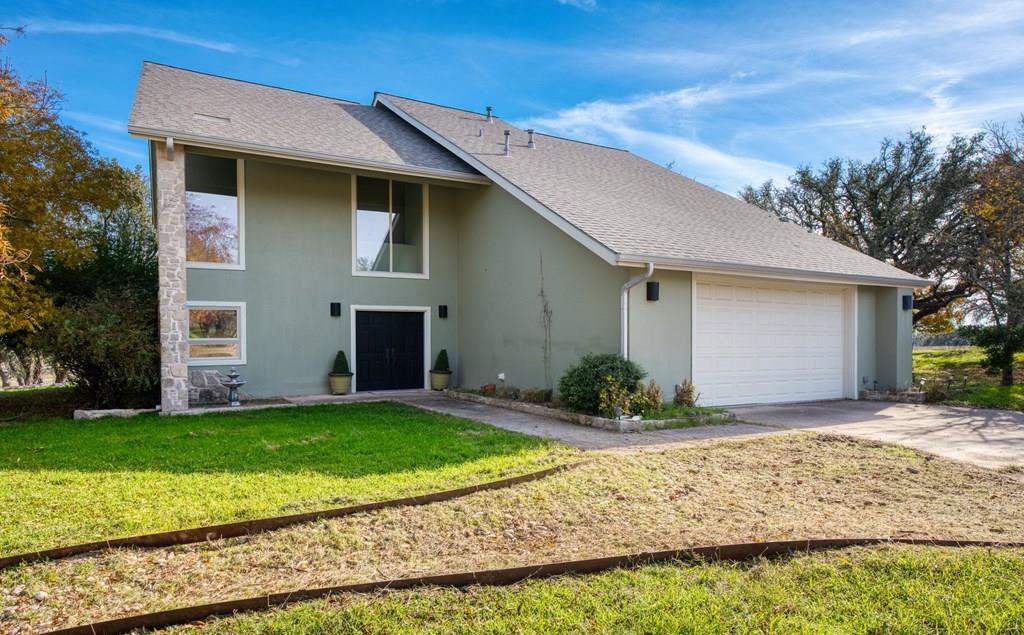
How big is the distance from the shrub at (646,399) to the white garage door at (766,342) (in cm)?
121

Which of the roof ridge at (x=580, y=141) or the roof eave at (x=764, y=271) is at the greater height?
the roof ridge at (x=580, y=141)

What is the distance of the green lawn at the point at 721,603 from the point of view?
2943mm

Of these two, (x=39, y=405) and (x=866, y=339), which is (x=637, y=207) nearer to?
(x=866, y=339)

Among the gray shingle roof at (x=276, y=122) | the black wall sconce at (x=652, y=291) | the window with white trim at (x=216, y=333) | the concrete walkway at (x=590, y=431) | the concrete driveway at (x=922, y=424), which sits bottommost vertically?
the concrete driveway at (x=922, y=424)

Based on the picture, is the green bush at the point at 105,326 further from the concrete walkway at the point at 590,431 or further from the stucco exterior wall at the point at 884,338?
the stucco exterior wall at the point at 884,338

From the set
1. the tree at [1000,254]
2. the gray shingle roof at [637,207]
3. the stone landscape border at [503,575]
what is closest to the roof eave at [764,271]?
the gray shingle roof at [637,207]

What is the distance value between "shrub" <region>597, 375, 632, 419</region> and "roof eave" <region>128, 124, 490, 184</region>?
538 cm

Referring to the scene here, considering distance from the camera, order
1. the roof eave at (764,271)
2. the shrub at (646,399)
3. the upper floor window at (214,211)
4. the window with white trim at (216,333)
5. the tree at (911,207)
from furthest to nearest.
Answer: the tree at (911,207) < the upper floor window at (214,211) < the window with white trim at (216,333) < the roof eave at (764,271) < the shrub at (646,399)

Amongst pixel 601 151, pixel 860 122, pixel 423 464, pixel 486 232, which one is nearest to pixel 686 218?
pixel 486 232

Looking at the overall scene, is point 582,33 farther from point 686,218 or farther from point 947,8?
point 947,8

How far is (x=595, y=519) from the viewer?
177 inches

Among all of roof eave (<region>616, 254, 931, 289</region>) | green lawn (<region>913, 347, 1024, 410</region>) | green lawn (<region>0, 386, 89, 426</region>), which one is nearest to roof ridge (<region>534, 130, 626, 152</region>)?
roof eave (<region>616, 254, 931, 289</region>)

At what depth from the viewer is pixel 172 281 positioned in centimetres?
946

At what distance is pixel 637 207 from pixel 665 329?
3170 mm
